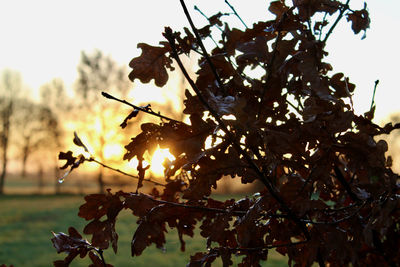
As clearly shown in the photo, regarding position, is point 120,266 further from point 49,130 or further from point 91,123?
point 49,130

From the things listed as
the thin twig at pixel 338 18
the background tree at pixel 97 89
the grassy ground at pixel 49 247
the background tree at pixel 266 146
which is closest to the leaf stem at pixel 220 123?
the background tree at pixel 266 146

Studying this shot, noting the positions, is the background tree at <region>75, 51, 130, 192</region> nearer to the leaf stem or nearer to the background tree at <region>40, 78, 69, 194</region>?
the background tree at <region>40, 78, 69, 194</region>

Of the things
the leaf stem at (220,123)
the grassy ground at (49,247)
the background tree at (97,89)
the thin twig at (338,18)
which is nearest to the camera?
the leaf stem at (220,123)

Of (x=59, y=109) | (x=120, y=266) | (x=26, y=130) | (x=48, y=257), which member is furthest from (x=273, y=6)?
(x=26, y=130)

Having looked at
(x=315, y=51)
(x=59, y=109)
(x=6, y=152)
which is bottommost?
(x=315, y=51)

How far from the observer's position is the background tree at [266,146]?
2.65 feet

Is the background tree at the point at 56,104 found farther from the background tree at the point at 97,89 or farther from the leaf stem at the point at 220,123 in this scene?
the leaf stem at the point at 220,123

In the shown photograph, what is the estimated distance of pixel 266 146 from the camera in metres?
0.83

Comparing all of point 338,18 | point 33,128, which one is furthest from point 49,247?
point 33,128

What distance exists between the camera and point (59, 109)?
95.2 ft

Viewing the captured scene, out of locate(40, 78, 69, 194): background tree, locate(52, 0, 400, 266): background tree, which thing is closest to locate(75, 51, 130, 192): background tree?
locate(40, 78, 69, 194): background tree

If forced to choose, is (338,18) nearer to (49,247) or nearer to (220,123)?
(220,123)

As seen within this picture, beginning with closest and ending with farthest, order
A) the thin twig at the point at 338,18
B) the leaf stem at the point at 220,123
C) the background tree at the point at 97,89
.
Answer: the leaf stem at the point at 220,123
the thin twig at the point at 338,18
the background tree at the point at 97,89

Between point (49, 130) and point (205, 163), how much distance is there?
31484mm
